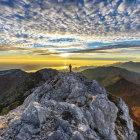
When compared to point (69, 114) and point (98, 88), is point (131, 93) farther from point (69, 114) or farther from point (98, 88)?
point (69, 114)

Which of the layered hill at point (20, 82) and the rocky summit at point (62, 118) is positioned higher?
the rocky summit at point (62, 118)

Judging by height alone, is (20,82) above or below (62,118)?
below

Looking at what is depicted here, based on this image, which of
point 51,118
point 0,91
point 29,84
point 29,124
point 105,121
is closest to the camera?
point 29,124

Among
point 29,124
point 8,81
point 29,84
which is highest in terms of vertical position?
point 29,124

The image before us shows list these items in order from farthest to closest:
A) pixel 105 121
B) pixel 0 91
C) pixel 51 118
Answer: pixel 0 91 → pixel 105 121 → pixel 51 118

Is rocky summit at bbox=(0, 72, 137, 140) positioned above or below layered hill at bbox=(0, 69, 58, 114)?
above

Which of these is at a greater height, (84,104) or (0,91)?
(84,104)

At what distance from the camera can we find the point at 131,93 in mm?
166375

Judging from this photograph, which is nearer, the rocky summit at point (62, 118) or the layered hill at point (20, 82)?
the rocky summit at point (62, 118)

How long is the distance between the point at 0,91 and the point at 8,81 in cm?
2727

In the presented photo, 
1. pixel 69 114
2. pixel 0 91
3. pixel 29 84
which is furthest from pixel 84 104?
pixel 0 91

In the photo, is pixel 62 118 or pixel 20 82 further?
pixel 20 82

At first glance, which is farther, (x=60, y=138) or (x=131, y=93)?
(x=131, y=93)

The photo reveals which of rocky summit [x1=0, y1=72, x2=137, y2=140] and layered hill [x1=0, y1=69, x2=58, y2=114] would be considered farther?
layered hill [x1=0, y1=69, x2=58, y2=114]
